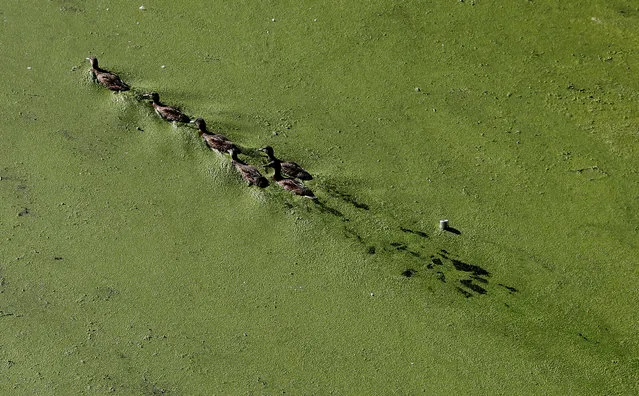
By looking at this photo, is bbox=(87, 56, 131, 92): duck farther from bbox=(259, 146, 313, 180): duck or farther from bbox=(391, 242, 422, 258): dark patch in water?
bbox=(391, 242, 422, 258): dark patch in water

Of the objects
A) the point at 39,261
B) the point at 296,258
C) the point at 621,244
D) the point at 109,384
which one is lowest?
the point at 109,384

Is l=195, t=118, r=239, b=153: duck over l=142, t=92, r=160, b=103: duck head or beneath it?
beneath

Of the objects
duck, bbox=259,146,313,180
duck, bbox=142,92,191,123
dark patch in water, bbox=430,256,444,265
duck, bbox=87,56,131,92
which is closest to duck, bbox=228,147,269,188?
duck, bbox=259,146,313,180

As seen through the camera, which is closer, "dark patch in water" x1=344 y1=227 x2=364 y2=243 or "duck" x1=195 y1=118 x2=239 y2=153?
"dark patch in water" x1=344 y1=227 x2=364 y2=243

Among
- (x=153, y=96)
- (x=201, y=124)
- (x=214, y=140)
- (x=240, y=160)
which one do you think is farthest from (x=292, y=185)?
(x=153, y=96)

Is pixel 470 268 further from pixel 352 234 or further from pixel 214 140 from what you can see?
pixel 214 140

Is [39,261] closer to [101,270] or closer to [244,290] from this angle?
[101,270]

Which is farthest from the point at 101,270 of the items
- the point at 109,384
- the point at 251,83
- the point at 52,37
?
the point at 52,37
